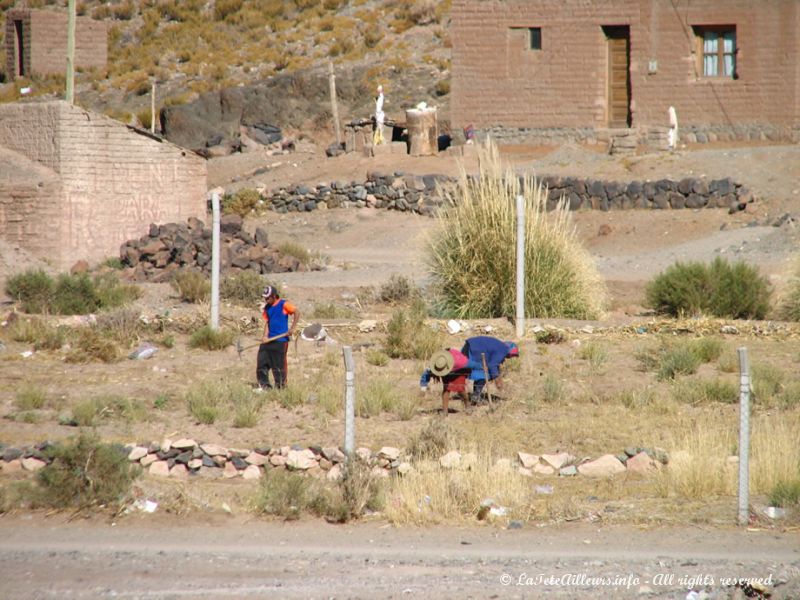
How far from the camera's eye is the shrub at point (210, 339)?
15.7 m

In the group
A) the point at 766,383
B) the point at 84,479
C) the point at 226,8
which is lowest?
the point at 84,479

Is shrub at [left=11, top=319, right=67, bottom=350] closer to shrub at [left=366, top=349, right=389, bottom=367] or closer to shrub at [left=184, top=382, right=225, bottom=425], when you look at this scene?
shrub at [left=184, top=382, right=225, bottom=425]

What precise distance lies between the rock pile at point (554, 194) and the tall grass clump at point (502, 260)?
832cm

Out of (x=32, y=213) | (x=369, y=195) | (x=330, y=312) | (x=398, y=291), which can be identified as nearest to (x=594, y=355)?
(x=330, y=312)

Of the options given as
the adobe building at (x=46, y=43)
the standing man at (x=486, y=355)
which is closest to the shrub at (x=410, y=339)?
the standing man at (x=486, y=355)

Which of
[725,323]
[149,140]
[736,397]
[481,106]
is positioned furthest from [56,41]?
[736,397]

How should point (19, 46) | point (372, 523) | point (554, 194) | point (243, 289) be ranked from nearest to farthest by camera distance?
1. point (372, 523)
2. point (243, 289)
3. point (554, 194)
4. point (19, 46)

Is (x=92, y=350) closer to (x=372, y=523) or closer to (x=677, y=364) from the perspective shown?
(x=677, y=364)

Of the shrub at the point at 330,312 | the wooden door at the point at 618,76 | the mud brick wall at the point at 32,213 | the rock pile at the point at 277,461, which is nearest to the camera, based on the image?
the rock pile at the point at 277,461

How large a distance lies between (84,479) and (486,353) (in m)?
4.69

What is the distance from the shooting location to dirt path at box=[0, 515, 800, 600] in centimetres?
742

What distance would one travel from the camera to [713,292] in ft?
61.2

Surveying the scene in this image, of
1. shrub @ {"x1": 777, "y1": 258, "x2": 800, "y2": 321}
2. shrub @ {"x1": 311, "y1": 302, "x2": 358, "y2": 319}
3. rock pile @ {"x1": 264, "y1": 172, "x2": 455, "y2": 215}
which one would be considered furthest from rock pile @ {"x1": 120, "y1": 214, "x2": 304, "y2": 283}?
shrub @ {"x1": 777, "y1": 258, "x2": 800, "y2": 321}

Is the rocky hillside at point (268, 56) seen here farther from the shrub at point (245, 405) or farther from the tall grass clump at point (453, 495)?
the tall grass clump at point (453, 495)
